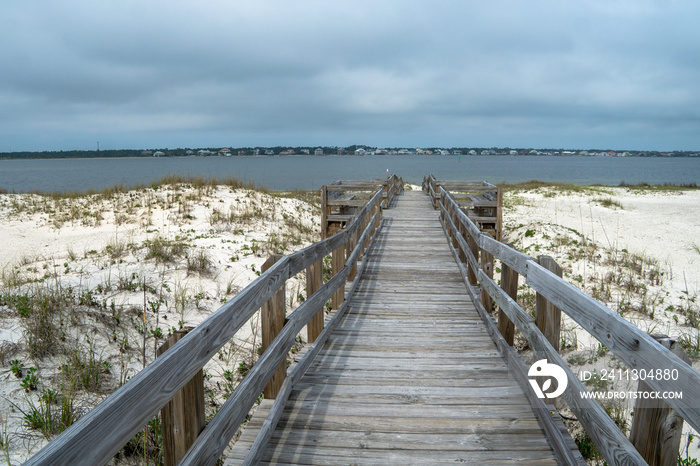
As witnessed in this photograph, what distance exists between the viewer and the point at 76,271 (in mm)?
8406

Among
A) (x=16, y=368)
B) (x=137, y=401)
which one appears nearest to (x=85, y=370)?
(x=16, y=368)

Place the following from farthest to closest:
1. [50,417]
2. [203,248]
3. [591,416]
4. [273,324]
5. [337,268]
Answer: [203,248]
[337,268]
[50,417]
[273,324]
[591,416]

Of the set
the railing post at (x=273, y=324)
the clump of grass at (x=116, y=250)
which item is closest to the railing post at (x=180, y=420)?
the railing post at (x=273, y=324)

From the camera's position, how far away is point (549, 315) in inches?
128

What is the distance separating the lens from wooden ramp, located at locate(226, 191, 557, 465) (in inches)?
112

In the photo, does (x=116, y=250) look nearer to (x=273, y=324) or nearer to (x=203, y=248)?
(x=203, y=248)

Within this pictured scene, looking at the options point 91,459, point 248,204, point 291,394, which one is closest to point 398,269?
point 291,394

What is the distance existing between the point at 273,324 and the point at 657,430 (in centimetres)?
236

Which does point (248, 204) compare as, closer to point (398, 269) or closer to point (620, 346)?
point (398, 269)

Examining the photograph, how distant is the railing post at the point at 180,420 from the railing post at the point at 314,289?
216 centimetres

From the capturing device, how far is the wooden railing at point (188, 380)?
1257 millimetres

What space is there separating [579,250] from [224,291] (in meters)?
9.93

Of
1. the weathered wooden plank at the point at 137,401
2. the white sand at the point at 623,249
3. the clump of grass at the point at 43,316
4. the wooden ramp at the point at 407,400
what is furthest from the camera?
the white sand at the point at 623,249

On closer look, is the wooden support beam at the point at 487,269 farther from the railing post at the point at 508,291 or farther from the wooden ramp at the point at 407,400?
the railing post at the point at 508,291
